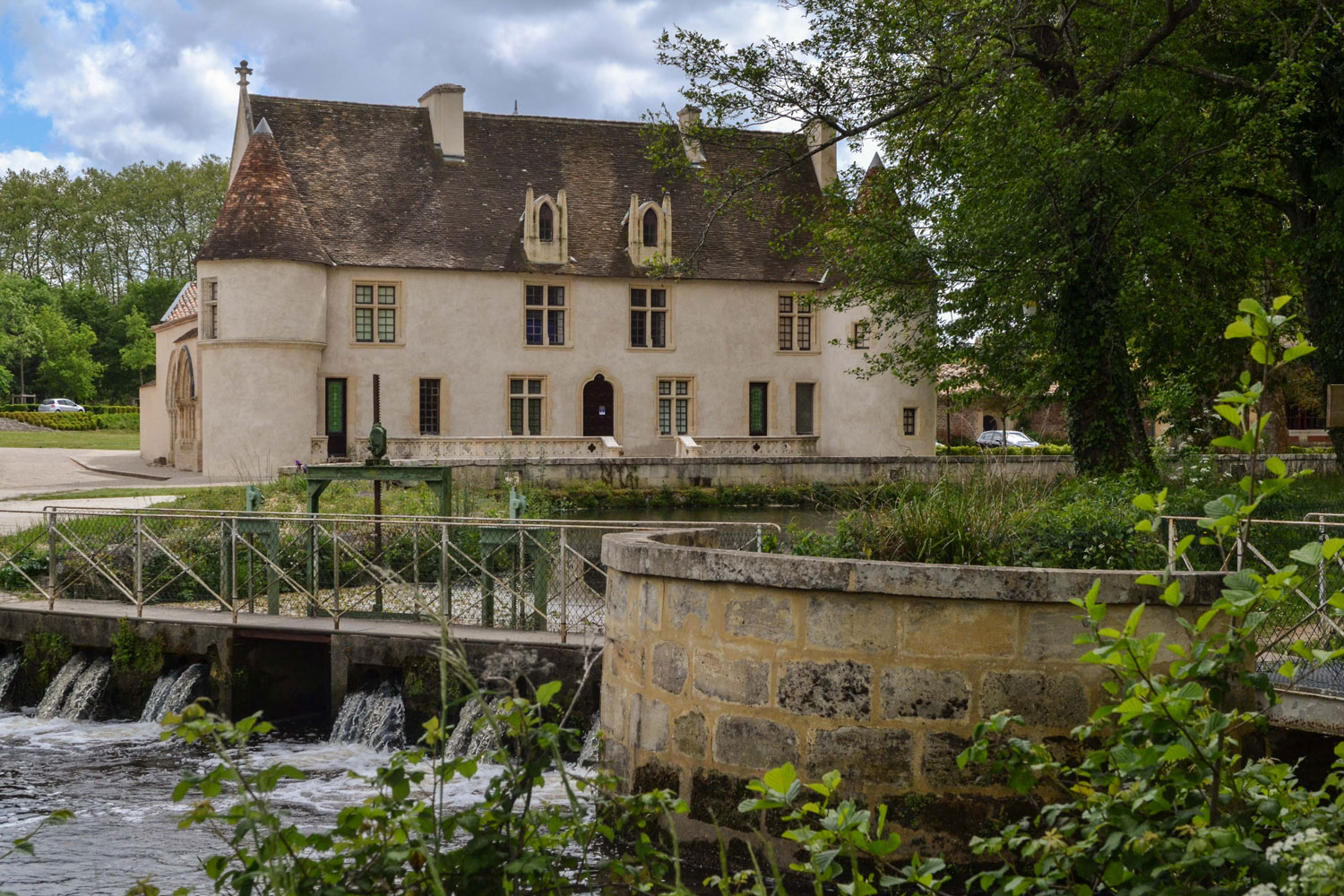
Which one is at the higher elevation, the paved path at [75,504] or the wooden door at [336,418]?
the wooden door at [336,418]

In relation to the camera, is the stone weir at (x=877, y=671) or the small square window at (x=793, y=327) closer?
the stone weir at (x=877, y=671)

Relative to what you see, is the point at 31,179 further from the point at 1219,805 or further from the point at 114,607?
the point at 1219,805

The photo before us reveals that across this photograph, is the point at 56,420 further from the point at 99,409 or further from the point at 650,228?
the point at 650,228

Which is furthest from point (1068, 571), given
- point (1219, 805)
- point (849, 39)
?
point (849, 39)

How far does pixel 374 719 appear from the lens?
1110 centimetres

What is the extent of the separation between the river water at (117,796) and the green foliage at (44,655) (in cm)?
45

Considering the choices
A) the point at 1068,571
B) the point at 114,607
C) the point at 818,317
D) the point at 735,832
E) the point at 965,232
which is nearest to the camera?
the point at 1068,571

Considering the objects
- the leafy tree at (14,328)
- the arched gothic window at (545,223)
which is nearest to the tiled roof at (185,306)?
the arched gothic window at (545,223)

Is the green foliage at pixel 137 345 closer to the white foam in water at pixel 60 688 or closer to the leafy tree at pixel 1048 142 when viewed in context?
the leafy tree at pixel 1048 142

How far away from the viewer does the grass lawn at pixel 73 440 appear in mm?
45484

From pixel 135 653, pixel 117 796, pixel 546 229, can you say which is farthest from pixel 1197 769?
pixel 546 229

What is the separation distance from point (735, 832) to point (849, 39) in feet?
47.7

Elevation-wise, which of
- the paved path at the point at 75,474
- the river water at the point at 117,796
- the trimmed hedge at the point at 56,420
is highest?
the trimmed hedge at the point at 56,420

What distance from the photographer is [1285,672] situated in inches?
143
